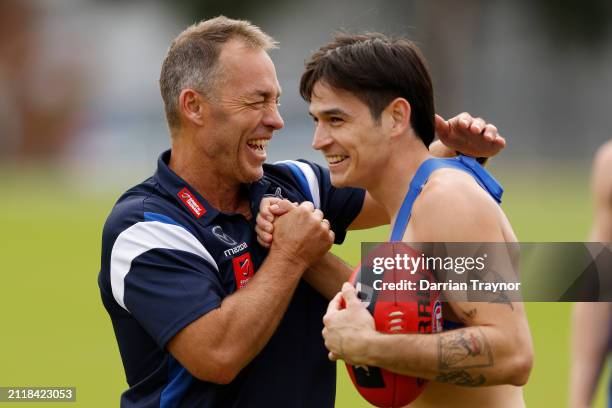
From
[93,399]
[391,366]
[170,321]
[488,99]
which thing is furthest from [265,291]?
[488,99]

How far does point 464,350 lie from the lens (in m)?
4.36

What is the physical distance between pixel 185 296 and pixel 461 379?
1.37 m

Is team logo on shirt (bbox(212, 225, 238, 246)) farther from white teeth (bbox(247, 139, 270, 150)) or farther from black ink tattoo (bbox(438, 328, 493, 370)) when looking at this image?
black ink tattoo (bbox(438, 328, 493, 370))

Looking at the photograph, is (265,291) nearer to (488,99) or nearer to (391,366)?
Result: (391,366)

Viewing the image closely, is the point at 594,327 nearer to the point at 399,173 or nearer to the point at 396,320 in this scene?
the point at 396,320

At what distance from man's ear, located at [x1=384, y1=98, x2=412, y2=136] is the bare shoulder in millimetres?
→ 430

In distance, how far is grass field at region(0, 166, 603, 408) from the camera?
1073 centimetres

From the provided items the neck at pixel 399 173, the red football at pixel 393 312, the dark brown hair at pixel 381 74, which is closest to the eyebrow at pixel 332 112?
the dark brown hair at pixel 381 74

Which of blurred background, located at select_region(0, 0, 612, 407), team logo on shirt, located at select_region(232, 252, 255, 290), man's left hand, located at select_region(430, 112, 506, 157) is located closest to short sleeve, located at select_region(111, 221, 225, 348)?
team logo on shirt, located at select_region(232, 252, 255, 290)

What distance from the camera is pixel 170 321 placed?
4875 millimetres

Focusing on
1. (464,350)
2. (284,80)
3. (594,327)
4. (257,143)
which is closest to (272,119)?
(257,143)

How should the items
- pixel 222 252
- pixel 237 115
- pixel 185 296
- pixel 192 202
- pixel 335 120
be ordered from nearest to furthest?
pixel 185 296 → pixel 335 120 → pixel 222 252 → pixel 192 202 → pixel 237 115

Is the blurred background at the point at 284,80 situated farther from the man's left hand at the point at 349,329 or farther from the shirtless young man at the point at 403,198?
the man's left hand at the point at 349,329

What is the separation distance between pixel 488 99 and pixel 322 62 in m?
39.3
